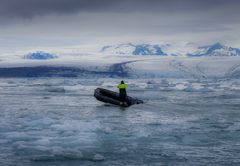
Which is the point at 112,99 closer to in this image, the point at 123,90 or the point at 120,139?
the point at 123,90

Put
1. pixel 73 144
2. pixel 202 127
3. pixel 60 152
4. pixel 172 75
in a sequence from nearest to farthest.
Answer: pixel 60 152
pixel 73 144
pixel 202 127
pixel 172 75

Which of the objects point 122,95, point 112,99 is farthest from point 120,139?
point 112,99

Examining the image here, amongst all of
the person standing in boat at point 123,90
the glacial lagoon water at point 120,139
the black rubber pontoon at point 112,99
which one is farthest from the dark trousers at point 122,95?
the glacial lagoon water at point 120,139

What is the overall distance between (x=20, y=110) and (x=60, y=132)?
7.85 meters

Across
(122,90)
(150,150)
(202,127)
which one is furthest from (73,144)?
(122,90)

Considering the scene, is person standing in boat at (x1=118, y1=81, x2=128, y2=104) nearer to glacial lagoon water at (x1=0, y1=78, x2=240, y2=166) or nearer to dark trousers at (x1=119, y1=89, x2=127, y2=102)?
dark trousers at (x1=119, y1=89, x2=127, y2=102)

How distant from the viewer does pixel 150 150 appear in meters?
12.0

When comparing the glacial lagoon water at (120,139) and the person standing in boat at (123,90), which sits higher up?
the person standing in boat at (123,90)

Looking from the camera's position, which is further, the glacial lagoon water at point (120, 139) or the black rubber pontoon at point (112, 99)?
the black rubber pontoon at point (112, 99)

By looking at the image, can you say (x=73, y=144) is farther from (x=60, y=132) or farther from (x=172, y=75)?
(x=172, y=75)

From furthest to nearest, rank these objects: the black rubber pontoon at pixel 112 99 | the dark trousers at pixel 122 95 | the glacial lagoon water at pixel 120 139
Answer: the dark trousers at pixel 122 95 < the black rubber pontoon at pixel 112 99 < the glacial lagoon water at pixel 120 139

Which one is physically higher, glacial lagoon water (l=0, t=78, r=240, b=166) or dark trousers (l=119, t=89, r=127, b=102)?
dark trousers (l=119, t=89, r=127, b=102)

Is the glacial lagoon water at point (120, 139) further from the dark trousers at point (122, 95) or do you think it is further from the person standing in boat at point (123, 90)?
the dark trousers at point (122, 95)

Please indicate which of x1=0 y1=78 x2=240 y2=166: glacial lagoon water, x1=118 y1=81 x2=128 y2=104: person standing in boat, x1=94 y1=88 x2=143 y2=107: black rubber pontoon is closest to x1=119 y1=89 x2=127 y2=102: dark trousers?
x1=118 y1=81 x2=128 y2=104: person standing in boat
